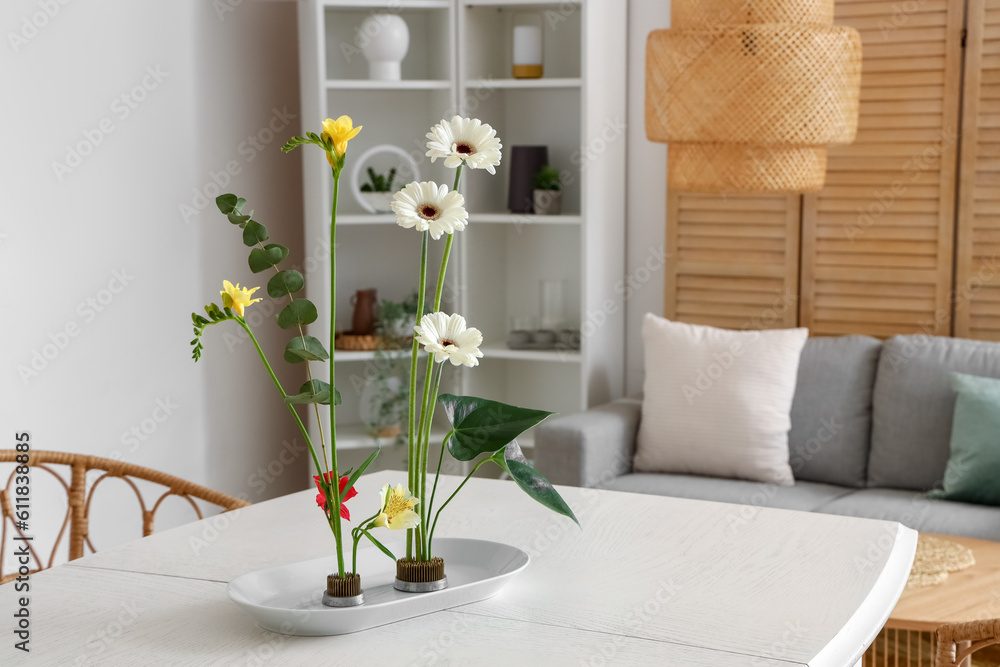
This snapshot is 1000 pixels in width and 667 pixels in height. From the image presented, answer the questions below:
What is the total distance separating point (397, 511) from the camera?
125 cm

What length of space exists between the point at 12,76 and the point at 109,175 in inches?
16.2

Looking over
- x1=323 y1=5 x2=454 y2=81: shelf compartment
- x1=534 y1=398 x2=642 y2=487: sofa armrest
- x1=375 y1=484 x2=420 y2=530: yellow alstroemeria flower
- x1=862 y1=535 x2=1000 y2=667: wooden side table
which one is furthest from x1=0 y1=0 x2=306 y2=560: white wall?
x1=862 y1=535 x2=1000 y2=667: wooden side table

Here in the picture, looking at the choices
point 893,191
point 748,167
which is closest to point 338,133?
point 748,167

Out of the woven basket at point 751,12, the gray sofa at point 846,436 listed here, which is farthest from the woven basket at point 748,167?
the gray sofa at point 846,436

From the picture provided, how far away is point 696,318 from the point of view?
383 centimetres

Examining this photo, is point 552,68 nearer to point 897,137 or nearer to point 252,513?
point 897,137

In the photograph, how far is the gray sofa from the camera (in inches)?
124

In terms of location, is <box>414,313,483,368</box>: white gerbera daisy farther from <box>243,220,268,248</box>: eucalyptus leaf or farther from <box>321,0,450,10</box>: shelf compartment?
<box>321,0,450,10</box>: shelf compartment

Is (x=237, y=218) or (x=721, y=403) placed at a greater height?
(x=237, y=218)

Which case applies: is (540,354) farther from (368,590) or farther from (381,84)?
(368,590)

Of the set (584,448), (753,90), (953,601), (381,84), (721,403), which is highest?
(381,84)

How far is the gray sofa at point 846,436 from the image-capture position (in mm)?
3158

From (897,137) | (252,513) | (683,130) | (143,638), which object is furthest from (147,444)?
(897,137)

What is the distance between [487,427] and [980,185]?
2.64m
